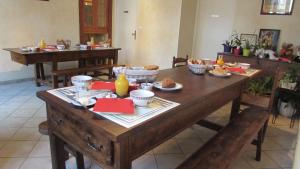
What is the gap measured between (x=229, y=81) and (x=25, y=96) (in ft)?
11.3

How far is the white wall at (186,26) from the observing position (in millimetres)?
5156

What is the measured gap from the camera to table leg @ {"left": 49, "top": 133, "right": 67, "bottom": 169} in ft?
5.29

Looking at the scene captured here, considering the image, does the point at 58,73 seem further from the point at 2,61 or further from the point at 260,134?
the point at 260,134

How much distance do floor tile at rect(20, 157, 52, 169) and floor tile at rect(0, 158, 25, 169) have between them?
0.05m

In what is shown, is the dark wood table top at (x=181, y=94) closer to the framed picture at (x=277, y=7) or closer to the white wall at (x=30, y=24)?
the framed picture at (x=277, y=7)

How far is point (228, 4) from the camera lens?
4.84m

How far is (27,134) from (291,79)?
3712 mm

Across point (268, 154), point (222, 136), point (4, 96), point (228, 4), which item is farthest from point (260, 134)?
point (4, 96)

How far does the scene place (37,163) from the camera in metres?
2.14

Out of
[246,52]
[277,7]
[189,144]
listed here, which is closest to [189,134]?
[189,144]

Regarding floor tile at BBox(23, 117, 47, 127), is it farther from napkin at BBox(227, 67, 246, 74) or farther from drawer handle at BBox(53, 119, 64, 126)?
napkin at BBox(227, 67, 246, 74)

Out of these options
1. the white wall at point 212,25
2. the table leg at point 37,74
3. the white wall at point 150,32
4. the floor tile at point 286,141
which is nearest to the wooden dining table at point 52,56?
the table leg at point 37,74

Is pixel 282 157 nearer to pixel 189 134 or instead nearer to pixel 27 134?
pixel 189 134

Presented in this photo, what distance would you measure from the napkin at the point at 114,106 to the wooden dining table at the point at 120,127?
0.06 m
